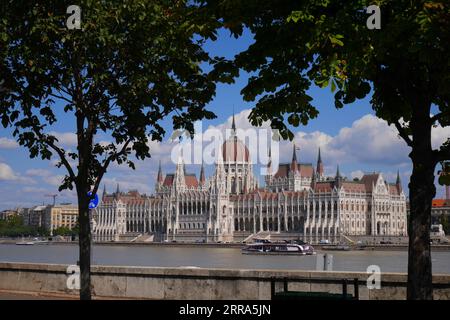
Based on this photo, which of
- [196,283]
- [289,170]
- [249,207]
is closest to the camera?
[196,283]

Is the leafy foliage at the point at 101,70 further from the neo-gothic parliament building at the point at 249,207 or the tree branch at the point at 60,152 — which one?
the neo-gothic parliament building at the point at 249,207

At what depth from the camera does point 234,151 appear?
162m

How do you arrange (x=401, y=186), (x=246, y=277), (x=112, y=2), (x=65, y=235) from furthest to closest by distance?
(x=65, y=235), (x=401, y=186), (x=246, y=277), (x=112, y=2)

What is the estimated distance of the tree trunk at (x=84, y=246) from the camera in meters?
A: 11.0

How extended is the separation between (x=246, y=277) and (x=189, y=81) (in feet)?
12.1

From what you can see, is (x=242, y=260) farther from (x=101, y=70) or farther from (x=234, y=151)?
(x=234, y=151)

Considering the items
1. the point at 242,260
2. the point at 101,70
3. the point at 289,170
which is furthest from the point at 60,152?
the point at 289,170

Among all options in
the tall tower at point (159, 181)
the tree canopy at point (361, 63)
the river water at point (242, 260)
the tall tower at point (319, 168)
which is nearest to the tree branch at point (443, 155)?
the tree canopy at point (361, 63)

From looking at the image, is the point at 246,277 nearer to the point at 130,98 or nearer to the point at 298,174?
the point at 130,98

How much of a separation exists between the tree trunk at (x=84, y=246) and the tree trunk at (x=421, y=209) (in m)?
5.17

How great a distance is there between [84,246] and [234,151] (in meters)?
151

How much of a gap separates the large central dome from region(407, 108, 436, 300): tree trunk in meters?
150
